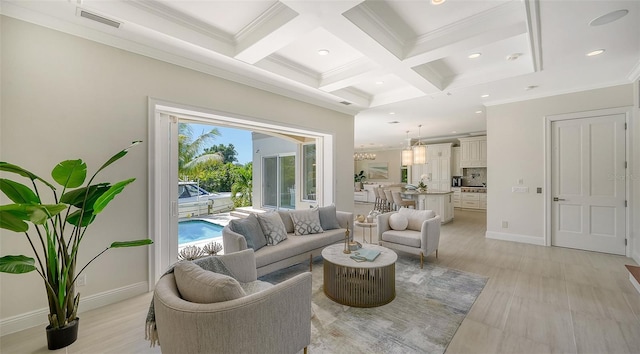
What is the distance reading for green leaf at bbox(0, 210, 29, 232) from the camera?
1.51 m

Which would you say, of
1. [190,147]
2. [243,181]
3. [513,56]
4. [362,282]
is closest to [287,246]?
[362,282]

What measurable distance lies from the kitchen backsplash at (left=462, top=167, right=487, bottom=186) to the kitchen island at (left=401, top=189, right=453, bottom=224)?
372 centimetres

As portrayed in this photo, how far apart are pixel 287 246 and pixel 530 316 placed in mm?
2648

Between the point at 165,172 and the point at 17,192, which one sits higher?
the point at 165,172

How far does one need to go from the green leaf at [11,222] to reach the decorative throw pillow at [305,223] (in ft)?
9.08

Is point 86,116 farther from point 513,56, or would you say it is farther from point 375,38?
point 513,56

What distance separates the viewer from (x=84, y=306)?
8.08 ft

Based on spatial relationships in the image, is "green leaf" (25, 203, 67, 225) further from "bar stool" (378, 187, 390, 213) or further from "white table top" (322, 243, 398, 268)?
"bar stool" (378, 187, 390, 213)

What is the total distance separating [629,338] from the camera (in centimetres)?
205

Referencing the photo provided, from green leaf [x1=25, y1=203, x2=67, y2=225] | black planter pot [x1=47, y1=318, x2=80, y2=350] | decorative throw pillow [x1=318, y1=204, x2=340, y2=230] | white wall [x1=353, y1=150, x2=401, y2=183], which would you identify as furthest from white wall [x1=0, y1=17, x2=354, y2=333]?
white wall [x1=353, y1=150, x2=401, y2=183]

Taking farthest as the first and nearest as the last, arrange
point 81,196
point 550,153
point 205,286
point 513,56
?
point 550,153, point 513,56, point 81,196, point 205,286

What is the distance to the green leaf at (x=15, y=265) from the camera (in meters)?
1.60

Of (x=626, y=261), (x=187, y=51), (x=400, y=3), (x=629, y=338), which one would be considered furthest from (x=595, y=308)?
(x=187, y=51)

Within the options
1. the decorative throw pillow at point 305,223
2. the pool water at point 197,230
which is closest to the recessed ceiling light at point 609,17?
the decorative throw pillow at point 305,223
